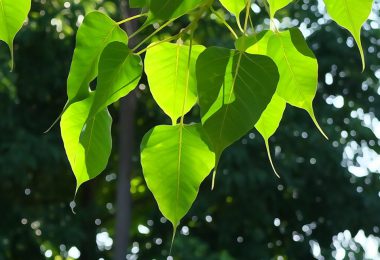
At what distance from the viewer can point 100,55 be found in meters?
0.35

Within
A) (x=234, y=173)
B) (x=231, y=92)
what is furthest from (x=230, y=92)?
(x=234, y=173)

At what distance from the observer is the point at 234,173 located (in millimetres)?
5254

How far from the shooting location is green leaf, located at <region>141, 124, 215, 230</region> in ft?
1.17

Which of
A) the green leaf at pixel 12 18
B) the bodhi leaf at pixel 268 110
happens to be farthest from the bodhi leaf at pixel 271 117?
the green leaf at pixel 12 18

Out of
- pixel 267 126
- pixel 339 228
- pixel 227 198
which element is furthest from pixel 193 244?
pixel 267 126

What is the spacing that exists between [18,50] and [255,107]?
5601 mm

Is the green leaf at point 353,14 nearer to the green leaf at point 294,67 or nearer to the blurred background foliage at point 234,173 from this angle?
the green leaf at point 294,67

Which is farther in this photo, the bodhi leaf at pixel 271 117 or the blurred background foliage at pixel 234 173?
the blurred background foliage at pixel 234 173

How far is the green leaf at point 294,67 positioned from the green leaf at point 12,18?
96 mm

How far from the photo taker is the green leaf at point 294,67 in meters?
0.35

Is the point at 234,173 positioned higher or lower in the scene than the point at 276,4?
lower

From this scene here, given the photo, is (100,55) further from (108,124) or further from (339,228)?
(339,228)

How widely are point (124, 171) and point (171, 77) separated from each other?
5099 mm

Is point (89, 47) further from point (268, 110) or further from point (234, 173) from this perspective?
point (234, 173)
